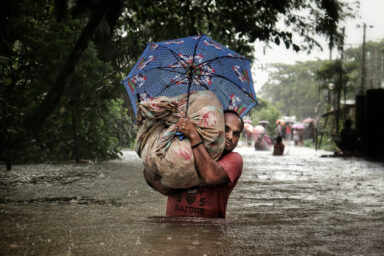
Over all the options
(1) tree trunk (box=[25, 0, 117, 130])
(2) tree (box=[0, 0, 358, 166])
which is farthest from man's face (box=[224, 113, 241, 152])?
(1) tree trunk (box=[25, 0, 117, 130])

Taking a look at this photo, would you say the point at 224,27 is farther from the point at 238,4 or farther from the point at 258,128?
the point at 258,128

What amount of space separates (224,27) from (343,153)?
39.4 feet

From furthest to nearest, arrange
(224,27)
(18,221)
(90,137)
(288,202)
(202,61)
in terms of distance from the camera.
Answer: (90,137), (224,27), (288,202), (18,221), (202,61)

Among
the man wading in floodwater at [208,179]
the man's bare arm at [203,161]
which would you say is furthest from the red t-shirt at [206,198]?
the man's bare arm at [203,161]

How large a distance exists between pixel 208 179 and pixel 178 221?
64 centimetres

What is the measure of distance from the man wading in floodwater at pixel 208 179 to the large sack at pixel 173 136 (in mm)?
62

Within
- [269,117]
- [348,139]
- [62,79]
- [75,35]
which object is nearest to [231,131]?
[62,79]

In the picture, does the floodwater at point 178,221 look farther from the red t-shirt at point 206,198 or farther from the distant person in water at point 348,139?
the distant person in water at point 348,139

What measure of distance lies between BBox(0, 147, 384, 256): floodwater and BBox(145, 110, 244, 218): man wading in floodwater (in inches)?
6.4

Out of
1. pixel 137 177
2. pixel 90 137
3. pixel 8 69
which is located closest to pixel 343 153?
pixel 90 137

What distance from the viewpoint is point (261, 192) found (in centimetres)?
806

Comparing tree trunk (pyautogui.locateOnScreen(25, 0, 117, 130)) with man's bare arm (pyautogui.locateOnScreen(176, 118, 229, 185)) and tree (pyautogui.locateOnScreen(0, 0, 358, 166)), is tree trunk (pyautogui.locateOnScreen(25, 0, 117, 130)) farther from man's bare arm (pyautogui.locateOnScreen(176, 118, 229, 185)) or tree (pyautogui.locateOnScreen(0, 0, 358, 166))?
man's bare arm (pyautogui.locateOnScreen(176, 118, 229, 185))

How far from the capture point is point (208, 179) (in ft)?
11.4

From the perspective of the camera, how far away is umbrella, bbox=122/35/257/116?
4.17 metres
